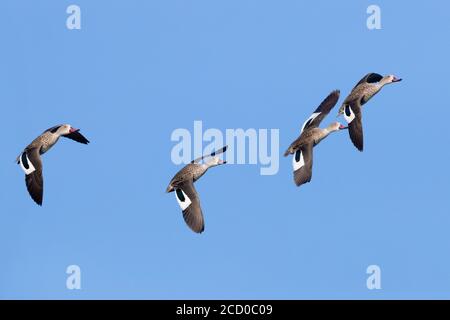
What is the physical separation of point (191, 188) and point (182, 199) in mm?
363

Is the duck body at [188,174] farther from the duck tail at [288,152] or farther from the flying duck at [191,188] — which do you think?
the duck tail at [288,152]

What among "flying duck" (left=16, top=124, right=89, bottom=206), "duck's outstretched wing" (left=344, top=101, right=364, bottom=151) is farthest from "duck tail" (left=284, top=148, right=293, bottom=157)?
"flying duck" (left=16, top=124, right=89, bottom=206)

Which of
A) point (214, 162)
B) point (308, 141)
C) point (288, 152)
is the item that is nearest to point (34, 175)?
point (214, 162)

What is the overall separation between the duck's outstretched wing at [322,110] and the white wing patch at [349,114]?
1129 mm

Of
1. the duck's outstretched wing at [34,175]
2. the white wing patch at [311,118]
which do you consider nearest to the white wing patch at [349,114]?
the white wing patch at [311,118]

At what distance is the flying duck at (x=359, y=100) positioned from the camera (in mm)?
28594

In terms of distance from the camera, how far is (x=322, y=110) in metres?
31.1

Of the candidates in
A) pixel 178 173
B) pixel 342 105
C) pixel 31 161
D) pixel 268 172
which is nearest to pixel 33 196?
pixel 31 161

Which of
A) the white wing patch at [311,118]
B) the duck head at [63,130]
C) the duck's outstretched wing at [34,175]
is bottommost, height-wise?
the duck's outstretched wing at [34,175]

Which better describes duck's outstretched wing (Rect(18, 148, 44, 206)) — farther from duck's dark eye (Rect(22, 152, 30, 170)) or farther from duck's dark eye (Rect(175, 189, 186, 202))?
duck's dark eye (Rect(175, 189, 186, 202))

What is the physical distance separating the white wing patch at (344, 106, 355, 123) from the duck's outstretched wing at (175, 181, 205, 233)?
11.9 ft
